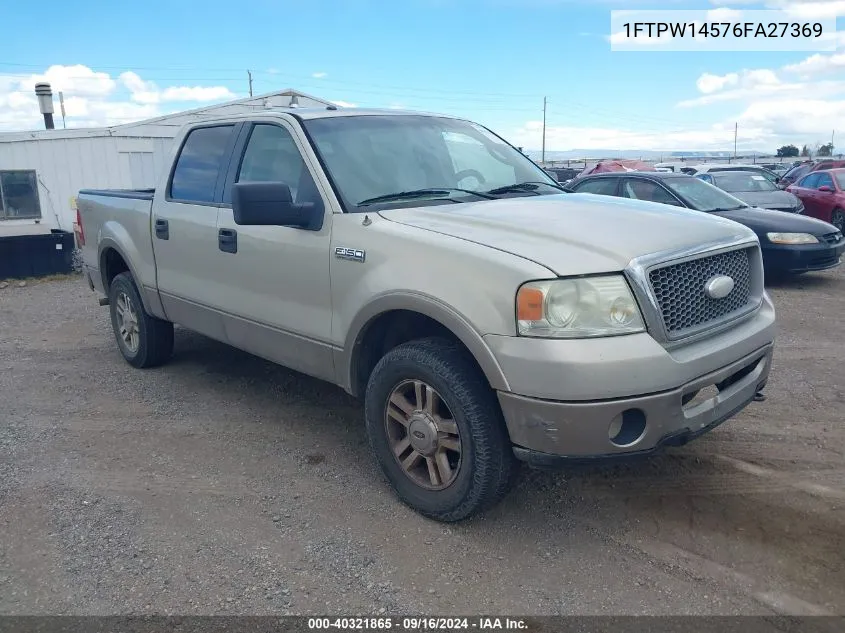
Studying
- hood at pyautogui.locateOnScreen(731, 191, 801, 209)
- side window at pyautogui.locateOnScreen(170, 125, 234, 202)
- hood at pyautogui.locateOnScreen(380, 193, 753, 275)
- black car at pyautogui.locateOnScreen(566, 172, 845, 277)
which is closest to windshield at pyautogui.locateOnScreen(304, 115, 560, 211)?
hood at pyautogui.locateOnScreen(380, 193, 753, 275)

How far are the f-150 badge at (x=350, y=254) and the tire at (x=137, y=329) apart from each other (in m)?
2.70

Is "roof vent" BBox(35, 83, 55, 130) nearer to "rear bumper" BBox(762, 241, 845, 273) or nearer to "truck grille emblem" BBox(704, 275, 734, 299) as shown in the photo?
"rear bumper" BBox(762, 241, 845, 273)

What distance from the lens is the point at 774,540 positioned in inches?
129

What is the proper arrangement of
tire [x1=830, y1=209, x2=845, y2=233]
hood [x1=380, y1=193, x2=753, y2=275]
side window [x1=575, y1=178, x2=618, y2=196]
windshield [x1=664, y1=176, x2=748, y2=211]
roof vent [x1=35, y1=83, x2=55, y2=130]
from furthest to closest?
roof vent [x1=35, y1=83, x2=55, y2=130] → tire [x1=830, y1=209, x2=845, y2=233] → side window [x1=575, y1=178, x2=618, y2=196] → windshield [x1=664, y1=176, x2=748, y2=211] → hood [x1=380, y1=193, x2=753, y2=275]

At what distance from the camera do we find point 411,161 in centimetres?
423

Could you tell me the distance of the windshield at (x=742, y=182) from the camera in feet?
45.3

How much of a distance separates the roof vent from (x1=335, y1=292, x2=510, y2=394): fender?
61.0 ft

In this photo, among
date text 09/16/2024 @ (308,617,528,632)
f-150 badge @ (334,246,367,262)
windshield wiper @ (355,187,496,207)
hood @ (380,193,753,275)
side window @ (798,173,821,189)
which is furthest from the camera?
side window @ (798,173,821,189)

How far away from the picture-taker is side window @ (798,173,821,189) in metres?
14.8

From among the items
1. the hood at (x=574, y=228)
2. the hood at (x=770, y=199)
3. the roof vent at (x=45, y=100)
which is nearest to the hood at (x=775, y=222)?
the hood at (x=770, y=199)

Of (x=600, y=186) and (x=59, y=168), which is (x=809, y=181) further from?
(x=59, y=168)

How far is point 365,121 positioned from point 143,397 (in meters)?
2.74

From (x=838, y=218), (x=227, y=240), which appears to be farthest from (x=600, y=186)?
(x=227, y=240)

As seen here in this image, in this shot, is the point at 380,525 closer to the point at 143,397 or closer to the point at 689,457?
the point at 689,457
